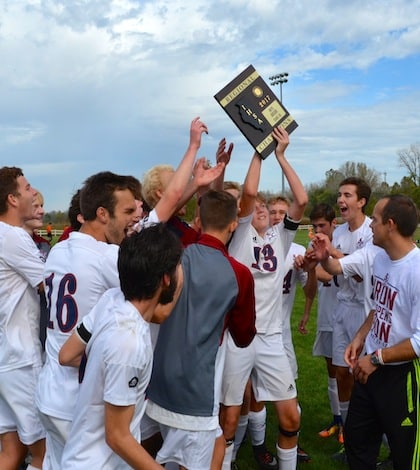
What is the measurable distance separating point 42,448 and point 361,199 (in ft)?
13.6

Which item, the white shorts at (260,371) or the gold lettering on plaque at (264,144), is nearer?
the gold lettering on plaque at (264,144)

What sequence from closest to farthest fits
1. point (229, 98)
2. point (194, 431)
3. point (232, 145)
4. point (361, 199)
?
point (194, 431)
point (229, 98)
point (232, 145)
point (361, 199)

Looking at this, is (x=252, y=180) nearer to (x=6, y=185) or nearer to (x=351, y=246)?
(x=6, y=185)

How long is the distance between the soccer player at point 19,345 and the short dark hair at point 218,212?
1.30 m

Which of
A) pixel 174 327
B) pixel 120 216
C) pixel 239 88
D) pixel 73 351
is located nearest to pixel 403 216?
pixel 239 88

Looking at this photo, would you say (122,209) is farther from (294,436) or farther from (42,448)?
(294,436)

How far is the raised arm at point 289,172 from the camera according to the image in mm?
4371

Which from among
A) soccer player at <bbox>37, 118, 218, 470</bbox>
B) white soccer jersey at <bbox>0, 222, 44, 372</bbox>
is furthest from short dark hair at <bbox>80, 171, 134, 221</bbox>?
white soccer jersey at <bbox>0, 222, 44, 372</bbox>

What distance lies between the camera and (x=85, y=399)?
2.46m

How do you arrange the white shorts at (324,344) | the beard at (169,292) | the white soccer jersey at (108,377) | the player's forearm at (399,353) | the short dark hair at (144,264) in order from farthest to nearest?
the white shorts at (324,344) < the player's forearm at (399,353) < the beard at (169,292) < the short dark hair at (144,264) < the white soccer jersey at (108,377)

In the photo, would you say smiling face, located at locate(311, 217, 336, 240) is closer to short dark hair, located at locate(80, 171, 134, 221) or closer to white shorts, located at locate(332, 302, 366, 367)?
white shorts, located at locate(332, 302, 366, 367)

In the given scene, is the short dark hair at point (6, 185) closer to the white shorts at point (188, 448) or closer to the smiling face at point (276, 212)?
the white shorts at point (188, 448)

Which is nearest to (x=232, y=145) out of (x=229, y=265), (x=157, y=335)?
(x=229, y=265)

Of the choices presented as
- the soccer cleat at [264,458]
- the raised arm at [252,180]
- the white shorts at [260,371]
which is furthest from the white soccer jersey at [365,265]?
the soccer cleat at [264,458]
